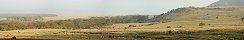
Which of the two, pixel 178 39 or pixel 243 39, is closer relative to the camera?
pixel 243 39

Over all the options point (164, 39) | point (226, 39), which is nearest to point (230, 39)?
point (226, 39)

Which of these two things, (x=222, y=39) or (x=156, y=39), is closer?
(x=222, y=39)

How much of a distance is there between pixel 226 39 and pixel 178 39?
964 cm

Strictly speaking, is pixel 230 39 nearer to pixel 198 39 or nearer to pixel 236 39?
pixel 236 39

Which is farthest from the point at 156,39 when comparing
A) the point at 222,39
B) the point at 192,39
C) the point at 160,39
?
the point at 222,39

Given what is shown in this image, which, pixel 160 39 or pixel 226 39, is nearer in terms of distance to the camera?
pixel 226 39

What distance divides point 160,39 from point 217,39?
12.3m

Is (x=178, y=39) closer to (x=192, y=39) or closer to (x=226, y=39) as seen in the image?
(x=192, y=39)

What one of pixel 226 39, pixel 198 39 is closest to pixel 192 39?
pixel 198 39

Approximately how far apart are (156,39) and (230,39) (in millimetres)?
15800

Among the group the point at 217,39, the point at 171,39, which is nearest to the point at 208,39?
the point at 217,39

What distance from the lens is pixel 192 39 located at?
93000mm

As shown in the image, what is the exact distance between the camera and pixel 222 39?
295 ft

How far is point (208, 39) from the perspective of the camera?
91688mm
